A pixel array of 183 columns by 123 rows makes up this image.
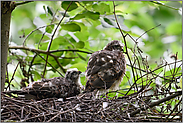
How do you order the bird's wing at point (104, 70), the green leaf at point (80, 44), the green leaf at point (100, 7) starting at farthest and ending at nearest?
the green leaf at point (80, 44)
the green leaf at point (100, 7)
the bird's wing at point (104, 70)

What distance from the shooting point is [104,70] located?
2.18 m

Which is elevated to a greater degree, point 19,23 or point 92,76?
point 19,23

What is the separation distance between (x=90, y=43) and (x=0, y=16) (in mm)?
1386

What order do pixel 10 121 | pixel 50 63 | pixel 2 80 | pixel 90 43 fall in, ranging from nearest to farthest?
pixel 10 121 → pixel 2 80 → pixel 50 63 → pixel 90 43

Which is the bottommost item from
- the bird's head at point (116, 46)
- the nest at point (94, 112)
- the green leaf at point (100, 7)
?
the nest at point (94, 112)

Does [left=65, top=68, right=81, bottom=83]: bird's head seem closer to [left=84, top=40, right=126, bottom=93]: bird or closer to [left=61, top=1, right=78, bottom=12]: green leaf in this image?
[left=84, top=40, right=126, bottom=93]: bird

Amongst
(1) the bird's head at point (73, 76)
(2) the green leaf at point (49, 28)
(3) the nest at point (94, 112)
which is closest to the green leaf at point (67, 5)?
(2) the green leaf at point (49, 28)

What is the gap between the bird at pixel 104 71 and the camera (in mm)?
2129

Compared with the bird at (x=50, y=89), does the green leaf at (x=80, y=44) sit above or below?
above

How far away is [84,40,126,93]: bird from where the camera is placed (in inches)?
83.8

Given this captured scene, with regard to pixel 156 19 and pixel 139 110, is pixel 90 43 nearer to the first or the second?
pixel 156 19

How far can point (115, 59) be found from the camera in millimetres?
2301

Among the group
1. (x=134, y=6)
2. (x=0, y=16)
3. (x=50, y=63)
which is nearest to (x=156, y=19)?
(x=134, y=6)

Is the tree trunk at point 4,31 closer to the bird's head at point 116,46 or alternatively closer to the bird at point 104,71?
the bird at point 104,71
